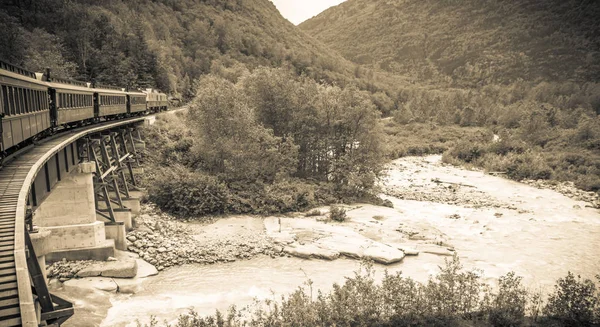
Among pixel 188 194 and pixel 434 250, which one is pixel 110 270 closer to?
pixel 188 194

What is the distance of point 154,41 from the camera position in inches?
2980

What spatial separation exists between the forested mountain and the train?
22.7 m

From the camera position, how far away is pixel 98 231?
17.9 m

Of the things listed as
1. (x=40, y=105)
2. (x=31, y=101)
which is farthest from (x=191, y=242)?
(x=31, y=101)

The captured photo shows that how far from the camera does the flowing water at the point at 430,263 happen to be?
15.5 m

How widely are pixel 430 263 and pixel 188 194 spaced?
15826 mm

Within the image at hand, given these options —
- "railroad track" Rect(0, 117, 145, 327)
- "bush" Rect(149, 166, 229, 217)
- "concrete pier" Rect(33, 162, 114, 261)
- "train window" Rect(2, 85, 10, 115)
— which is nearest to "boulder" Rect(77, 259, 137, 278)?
"concrete pier" Rect(33, 162, 114, 261)

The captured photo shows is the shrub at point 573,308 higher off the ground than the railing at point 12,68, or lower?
lower

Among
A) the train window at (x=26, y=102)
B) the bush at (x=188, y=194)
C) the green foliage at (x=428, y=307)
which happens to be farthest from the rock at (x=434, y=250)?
the train window at (x=26, y=102)

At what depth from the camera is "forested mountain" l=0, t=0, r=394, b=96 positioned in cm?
5559

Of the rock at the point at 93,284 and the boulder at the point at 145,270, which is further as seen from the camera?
the boulder at the point at 145,270

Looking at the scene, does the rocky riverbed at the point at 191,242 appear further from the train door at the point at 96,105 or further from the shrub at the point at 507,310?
the shrub at the point at 507,310

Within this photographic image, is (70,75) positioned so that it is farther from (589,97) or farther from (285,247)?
(589,97)

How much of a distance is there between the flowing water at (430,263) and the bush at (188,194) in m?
7.61
